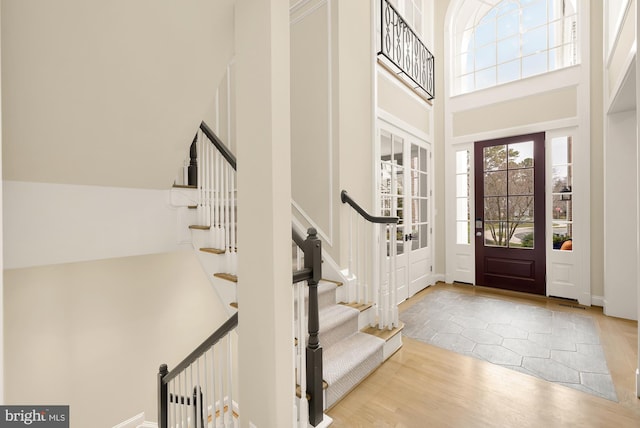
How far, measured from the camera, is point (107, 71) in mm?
1600

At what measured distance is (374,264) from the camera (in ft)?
9.14

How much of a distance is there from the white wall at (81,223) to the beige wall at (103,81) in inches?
4.2

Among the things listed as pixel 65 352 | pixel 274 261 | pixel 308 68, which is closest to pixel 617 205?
pixel 308 68

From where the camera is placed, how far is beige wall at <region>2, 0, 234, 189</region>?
139cm

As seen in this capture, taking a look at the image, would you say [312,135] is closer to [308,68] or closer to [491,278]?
[308,68]

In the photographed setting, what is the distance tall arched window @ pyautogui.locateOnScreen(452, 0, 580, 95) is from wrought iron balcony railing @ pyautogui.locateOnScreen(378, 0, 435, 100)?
2.12 feet

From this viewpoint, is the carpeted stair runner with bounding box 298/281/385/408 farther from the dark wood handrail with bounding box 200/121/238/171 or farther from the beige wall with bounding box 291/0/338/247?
the dark wood handrail with bounding box 200/121/238/171

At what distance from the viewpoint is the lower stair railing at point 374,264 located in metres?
2.67

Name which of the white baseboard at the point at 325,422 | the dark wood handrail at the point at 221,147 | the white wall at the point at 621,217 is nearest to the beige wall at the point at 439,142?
the white wall at the point at 621,217

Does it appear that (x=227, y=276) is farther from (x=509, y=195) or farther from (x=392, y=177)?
(x=509, y=195)

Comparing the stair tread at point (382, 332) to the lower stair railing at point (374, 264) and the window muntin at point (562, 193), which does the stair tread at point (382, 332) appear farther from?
the window muntin at point (562, 193)

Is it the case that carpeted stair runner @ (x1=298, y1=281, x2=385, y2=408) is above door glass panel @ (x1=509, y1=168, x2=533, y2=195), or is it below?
below

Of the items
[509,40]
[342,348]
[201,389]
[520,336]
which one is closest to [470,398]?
[342,348]

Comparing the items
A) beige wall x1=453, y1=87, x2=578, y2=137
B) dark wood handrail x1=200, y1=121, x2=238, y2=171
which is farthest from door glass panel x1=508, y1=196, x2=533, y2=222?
dark wood handrail x1=200, y1=121, x2=238, y2=171
